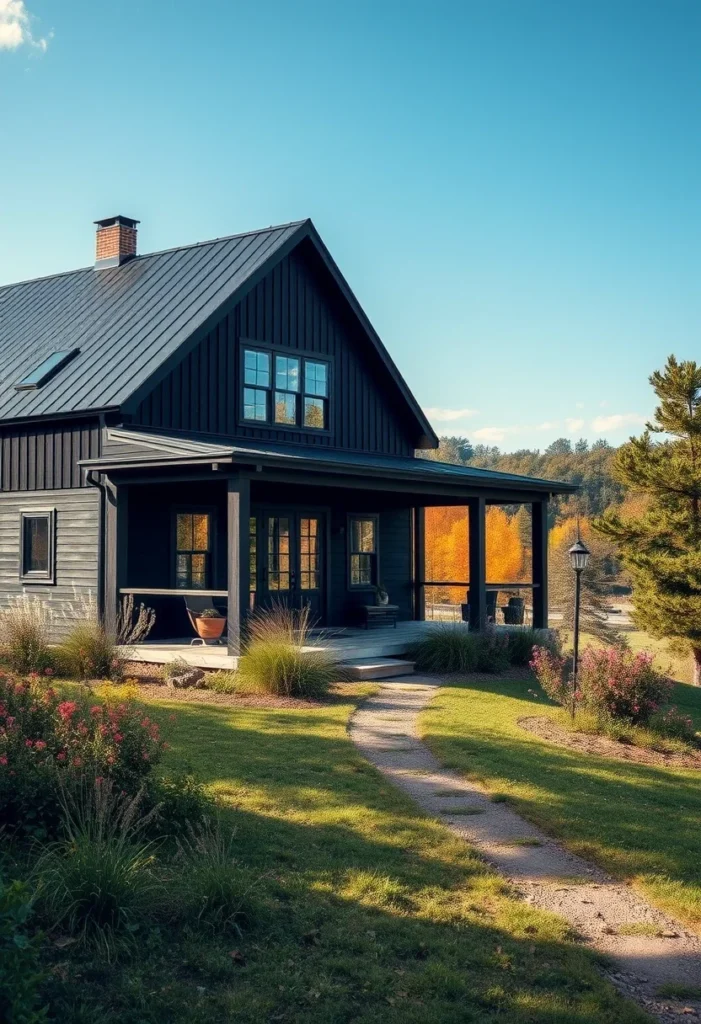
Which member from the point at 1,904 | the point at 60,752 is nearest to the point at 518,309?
the point at 60,752

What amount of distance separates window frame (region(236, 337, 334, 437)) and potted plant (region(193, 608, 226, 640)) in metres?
3.90

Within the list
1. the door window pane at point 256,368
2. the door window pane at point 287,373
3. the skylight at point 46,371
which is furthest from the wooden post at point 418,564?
the skylight at point 46,371

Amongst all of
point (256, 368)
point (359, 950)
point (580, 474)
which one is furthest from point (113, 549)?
point (580, 474)

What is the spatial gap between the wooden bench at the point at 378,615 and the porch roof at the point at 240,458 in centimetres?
306

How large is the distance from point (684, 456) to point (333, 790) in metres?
15.1

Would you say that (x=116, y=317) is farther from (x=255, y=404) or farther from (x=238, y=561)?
(x=238, y=561)

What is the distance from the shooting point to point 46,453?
17531 millimetres

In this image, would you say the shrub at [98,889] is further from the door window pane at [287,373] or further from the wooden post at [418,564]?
the wooden post at [418,564]

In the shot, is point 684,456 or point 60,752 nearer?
point 60,752

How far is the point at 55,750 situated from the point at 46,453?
38.7 feet

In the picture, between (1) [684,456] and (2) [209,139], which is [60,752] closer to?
(2) [209,139]

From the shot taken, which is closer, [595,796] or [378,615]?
[595,796]

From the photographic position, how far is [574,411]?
296 ft

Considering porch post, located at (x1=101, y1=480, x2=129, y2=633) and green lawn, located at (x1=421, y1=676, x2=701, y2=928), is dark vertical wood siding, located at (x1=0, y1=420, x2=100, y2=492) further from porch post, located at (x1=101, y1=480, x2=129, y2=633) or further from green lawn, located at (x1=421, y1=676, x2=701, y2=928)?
green lawn, located at (x1=421, y1=676, x2=701, y2=928)
